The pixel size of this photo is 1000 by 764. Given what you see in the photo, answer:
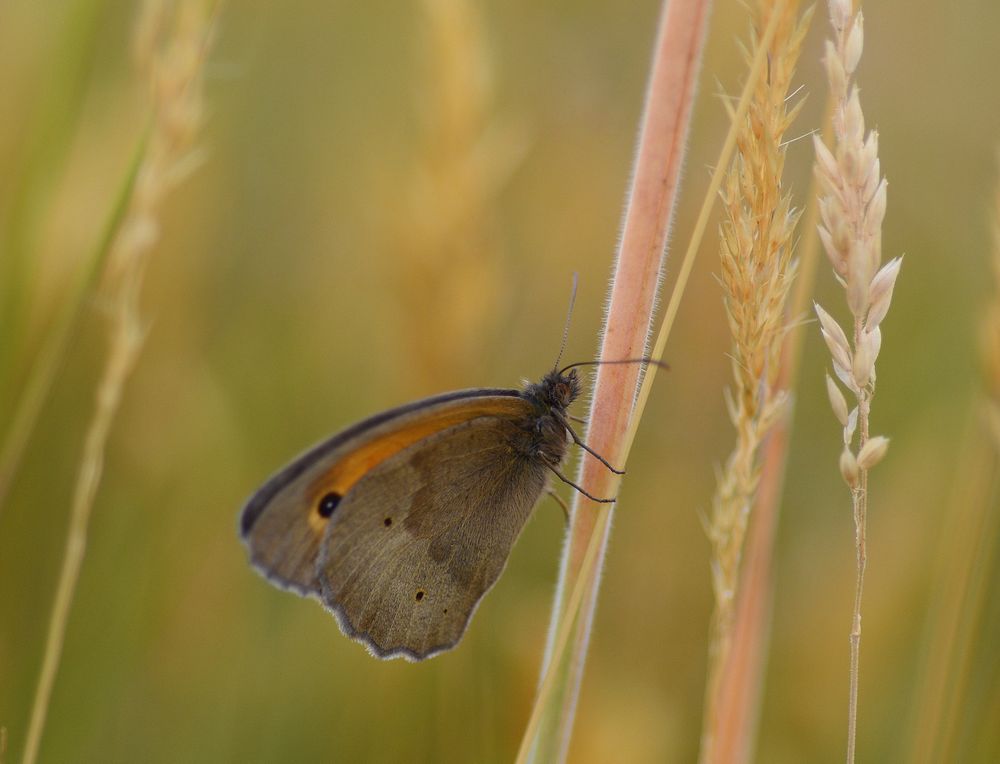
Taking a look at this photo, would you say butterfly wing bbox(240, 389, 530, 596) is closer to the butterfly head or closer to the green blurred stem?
the butterfly head

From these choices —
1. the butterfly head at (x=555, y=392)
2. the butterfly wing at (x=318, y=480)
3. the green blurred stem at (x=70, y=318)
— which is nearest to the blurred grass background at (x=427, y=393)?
the green blurred stem at (x=70, y=318)

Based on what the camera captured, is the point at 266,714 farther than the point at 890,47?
No

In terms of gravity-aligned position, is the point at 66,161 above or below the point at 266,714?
above

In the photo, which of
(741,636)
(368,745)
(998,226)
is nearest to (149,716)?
(368,745)

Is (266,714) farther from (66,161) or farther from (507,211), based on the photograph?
(507,211)

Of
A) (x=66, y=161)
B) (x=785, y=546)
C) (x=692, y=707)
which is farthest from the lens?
(x=785, y=546)

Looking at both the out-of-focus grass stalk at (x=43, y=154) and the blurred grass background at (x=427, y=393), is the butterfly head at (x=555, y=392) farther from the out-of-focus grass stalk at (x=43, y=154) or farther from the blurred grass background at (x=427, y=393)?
the out-of-focus grass stalk at (x=43, y=154)
